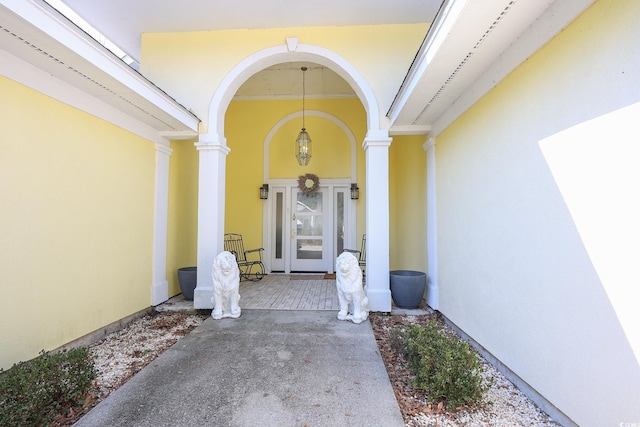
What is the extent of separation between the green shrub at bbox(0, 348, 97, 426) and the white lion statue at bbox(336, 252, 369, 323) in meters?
2.35

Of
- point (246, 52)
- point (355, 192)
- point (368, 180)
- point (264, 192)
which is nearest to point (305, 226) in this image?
point (264, 192)

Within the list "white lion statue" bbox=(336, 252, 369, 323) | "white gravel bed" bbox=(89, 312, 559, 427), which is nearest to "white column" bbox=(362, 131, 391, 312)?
"white lion statue" bbox=(336, 252, 369, 323)

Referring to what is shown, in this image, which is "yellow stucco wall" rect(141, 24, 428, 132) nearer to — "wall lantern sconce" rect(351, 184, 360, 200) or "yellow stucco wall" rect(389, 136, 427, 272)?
"yellow stucco wall" rect(389, 136, 427, 272)

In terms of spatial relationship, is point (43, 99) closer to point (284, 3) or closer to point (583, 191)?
point (284, 3)

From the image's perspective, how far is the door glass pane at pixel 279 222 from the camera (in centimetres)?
637

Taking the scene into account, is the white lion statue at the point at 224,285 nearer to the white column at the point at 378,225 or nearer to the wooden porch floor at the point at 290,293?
the wooden porch floor at the point at 290,293

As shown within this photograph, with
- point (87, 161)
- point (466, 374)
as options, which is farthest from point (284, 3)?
point (466, 374)

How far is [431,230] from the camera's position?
13.1 ft

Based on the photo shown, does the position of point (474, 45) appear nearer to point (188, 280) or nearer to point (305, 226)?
point (188, 280)

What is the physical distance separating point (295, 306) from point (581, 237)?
3.23 meters

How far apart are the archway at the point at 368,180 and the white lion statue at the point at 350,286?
1.26 feet

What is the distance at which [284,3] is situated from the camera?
3.49 meters

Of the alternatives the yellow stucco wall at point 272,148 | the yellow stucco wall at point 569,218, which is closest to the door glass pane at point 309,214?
the yellow stucco wall at point 272,148

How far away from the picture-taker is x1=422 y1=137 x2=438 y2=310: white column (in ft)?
12.8
